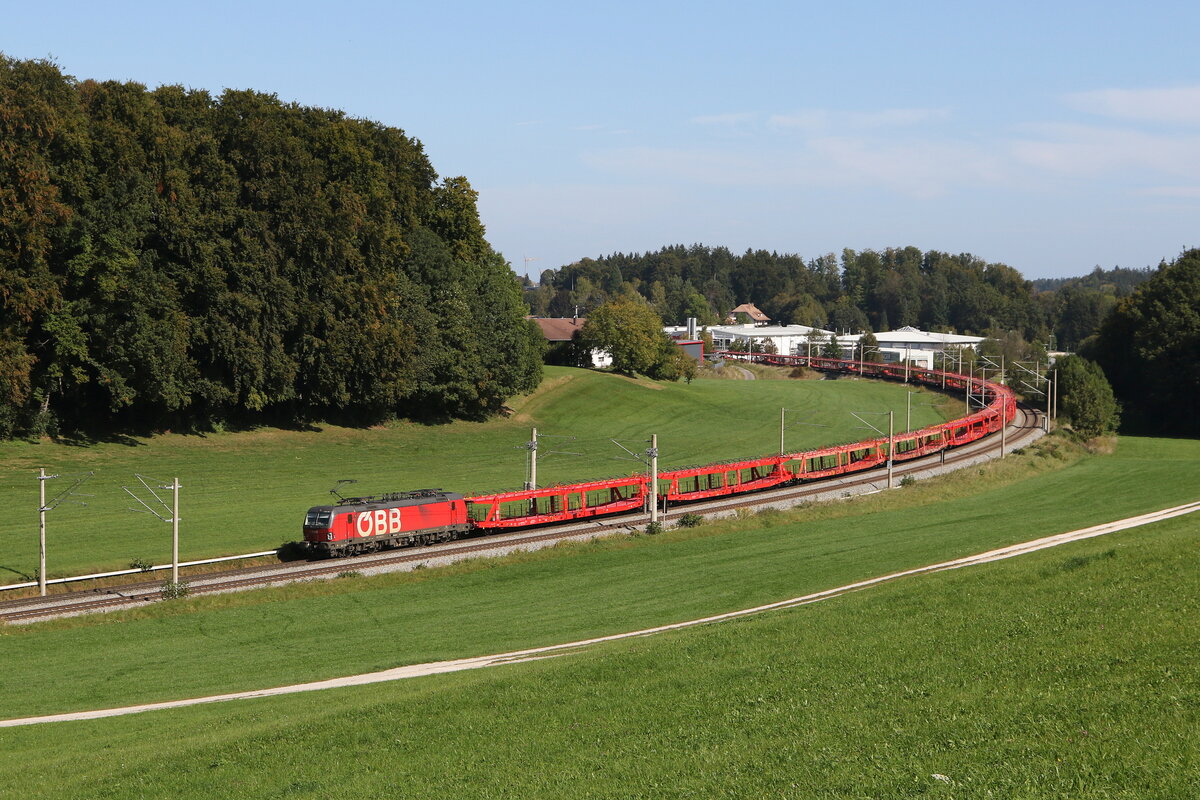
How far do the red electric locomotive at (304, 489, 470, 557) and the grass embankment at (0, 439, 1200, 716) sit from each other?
4603 millimetres

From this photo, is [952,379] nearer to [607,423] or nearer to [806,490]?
[607,423]

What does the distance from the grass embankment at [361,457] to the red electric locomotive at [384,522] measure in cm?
406

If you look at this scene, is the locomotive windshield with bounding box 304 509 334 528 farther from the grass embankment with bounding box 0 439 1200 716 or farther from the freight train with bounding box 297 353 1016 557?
the grass embankment with bounding box 0 439 1200 716

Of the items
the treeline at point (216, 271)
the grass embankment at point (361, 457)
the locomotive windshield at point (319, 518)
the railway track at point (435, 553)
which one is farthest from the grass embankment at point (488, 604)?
the treeline at point (216, 271)

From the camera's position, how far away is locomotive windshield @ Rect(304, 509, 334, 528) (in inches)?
1919

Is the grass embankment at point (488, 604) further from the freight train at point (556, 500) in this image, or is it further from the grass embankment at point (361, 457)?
the grass embankment at point (361, 457)

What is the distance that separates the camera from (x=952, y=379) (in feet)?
453

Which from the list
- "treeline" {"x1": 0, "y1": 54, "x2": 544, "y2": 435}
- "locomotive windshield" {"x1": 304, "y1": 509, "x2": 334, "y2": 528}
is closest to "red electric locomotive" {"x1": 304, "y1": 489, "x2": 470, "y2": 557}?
"locomotive windshield" {"x1": 304, "y1": 509, "x2": 334, "y2": 528}

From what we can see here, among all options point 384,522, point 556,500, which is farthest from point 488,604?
point 556,500

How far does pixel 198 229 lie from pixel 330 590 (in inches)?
1594

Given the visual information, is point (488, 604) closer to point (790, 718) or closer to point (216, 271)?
point (790, 718)

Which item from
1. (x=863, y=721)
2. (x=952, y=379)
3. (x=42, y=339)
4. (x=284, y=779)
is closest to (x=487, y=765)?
(x=284, y=779)

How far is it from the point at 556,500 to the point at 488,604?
67.4ft

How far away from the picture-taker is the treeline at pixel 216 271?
6812 cm
